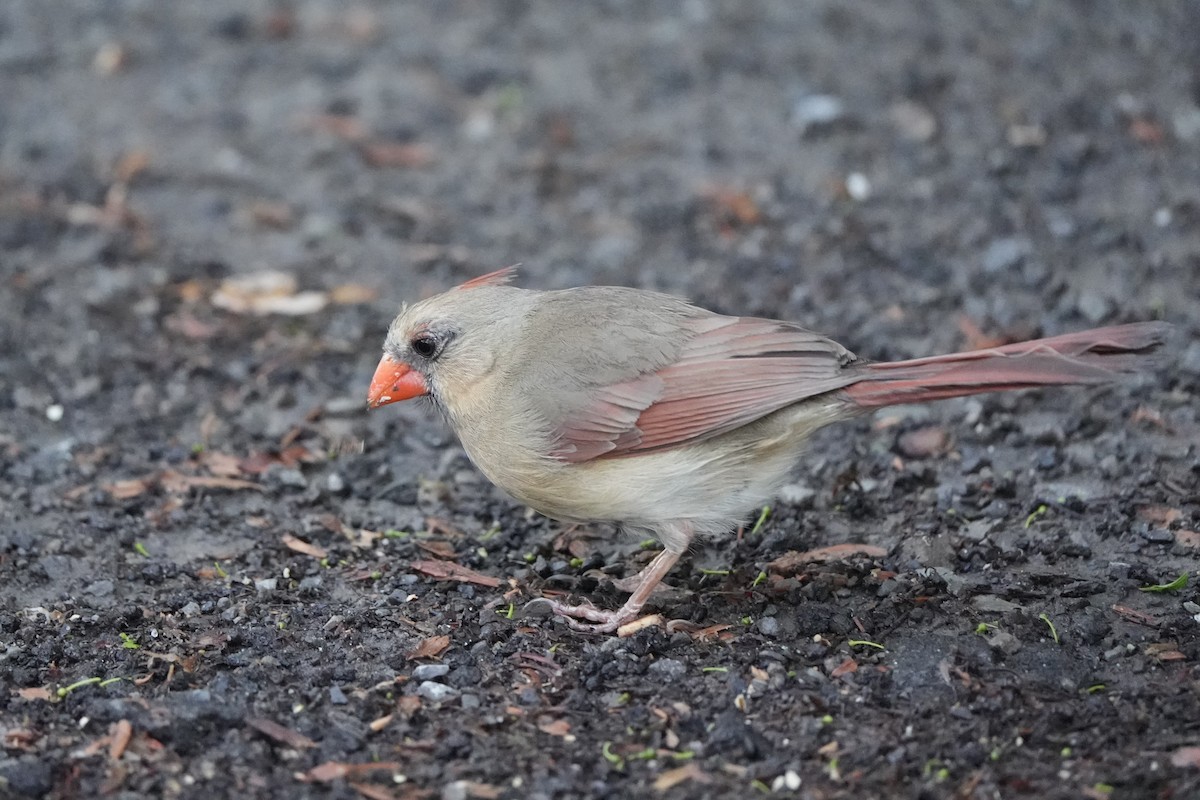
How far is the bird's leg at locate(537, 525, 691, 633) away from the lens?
12.2 feet

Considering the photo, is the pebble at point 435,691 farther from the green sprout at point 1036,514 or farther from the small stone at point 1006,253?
the small stone at point 1006,253

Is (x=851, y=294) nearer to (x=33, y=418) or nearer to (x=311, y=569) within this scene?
(x=311, y=569)

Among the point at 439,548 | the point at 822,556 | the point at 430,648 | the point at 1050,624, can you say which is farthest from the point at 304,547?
the point at 1050,624

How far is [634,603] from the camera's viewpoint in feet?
12.4

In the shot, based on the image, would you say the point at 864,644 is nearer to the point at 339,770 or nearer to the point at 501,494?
the point at 339,770

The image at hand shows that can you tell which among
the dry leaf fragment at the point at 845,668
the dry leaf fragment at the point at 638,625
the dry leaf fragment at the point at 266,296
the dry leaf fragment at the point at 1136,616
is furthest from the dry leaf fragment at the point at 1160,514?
the dry leaf fragment at the point at 266,296

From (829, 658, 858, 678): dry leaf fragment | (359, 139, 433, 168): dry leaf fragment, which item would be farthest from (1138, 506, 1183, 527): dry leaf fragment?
(359, 139, 433, 168): dry leaf fragment

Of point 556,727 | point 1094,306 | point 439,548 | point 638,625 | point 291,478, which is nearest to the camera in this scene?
point 556,727

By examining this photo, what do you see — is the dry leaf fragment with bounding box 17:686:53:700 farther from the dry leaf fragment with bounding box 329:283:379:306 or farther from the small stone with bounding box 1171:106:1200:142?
the small stone with bounding box 1171:106:1200:142

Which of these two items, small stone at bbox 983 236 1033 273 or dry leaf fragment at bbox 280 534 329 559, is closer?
dry leaf fragment at bbox 280 534 329 559

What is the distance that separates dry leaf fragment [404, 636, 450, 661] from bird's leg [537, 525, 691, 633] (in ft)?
1.12

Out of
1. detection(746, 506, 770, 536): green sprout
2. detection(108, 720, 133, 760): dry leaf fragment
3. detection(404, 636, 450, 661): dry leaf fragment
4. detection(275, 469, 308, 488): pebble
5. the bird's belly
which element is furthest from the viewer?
detection(275, 469, 308, 488): pebble

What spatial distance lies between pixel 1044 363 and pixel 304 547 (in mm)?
2219

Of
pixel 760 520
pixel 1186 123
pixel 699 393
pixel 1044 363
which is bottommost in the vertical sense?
pixel 760 520
